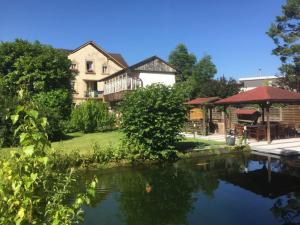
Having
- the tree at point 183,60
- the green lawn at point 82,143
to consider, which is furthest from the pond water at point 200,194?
the tree at point 183,60

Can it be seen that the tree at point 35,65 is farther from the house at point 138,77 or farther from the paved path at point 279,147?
the paved path at point 279,147

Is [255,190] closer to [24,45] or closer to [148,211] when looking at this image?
[148,211]

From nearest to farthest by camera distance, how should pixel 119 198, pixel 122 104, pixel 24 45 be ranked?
1. pixel 119 198
2. pixel 122 104
3. pixel 24 45

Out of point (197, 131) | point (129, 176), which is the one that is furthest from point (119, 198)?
point (197, 131)

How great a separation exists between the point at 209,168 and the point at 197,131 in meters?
11.0

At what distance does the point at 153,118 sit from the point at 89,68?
103 feet

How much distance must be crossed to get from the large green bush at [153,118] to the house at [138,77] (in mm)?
17893

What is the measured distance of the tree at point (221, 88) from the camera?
110 ft

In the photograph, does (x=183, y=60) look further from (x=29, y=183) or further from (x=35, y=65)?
(x=29, y=183)

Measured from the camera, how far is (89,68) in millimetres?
43156

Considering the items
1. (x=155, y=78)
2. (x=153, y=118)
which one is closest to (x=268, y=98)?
(x=153, y=118)

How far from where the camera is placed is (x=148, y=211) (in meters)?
7.62

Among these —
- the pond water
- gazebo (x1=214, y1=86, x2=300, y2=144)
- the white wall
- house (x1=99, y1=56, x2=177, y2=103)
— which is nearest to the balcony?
house (x1=99, y1=56, x2=177, y2=103)

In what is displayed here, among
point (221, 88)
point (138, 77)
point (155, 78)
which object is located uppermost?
point (155, 78)
